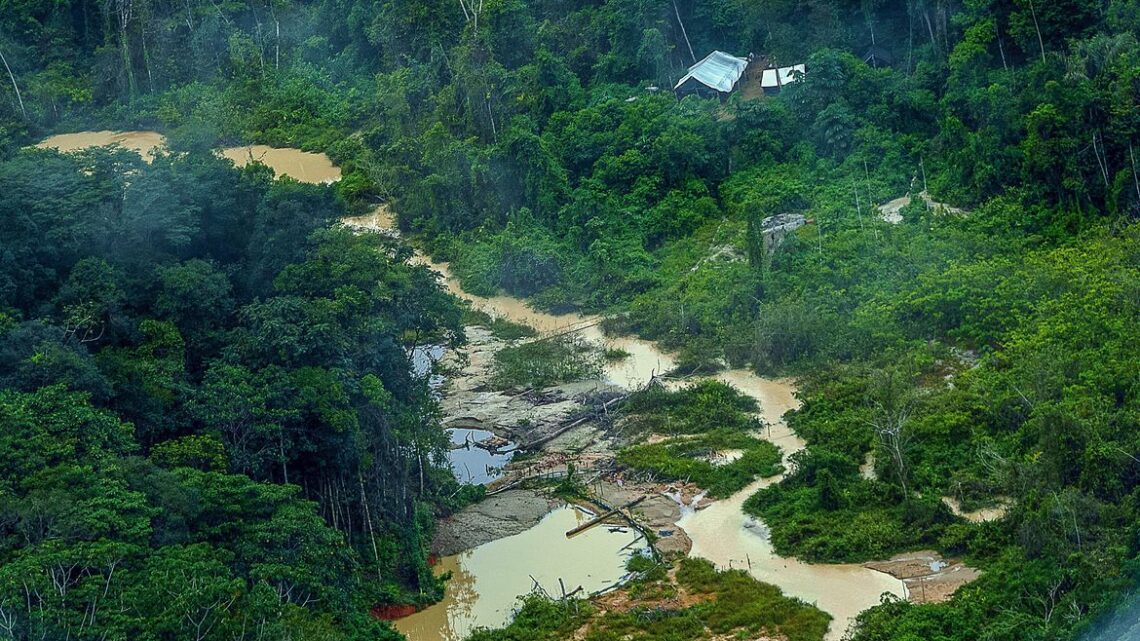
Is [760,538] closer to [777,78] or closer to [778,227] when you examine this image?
[778,227]

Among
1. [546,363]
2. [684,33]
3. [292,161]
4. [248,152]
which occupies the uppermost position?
[684,33]

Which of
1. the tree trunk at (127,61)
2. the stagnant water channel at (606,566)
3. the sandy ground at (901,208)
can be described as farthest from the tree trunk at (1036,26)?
the tree trunk at (127,61)

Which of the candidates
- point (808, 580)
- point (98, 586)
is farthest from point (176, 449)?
point (808, 580)

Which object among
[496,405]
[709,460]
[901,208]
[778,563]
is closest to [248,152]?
[496,405]

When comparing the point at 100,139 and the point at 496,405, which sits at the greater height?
the point at 100,139

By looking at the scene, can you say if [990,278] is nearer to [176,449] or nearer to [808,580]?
[808,580]
